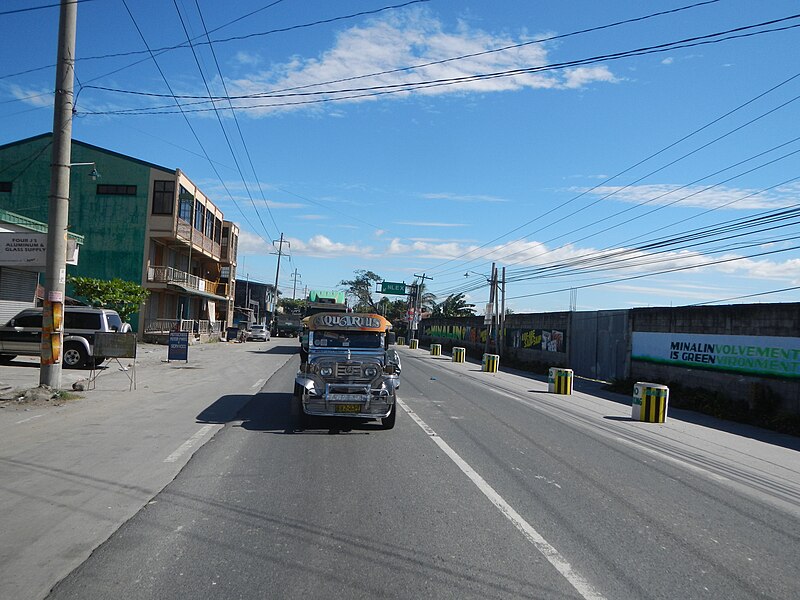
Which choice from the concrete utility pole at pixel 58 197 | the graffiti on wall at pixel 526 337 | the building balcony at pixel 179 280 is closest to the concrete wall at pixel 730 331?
the graffiti on wall at pixel 526 337

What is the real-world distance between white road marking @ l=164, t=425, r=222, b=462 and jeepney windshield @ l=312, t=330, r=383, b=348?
2468 mm

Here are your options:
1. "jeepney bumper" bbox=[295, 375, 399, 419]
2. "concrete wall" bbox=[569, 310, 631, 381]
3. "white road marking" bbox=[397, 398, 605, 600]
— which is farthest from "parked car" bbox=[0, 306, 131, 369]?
"concrete wall" bbox=[569, 310, 631, 381]

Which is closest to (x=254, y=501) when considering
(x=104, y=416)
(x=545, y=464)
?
(x=545, y=464)

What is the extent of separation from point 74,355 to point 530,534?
63.5 feet

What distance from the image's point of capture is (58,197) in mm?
13852

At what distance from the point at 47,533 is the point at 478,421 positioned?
9082 millimetres

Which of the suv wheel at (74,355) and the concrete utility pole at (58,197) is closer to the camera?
the concrete utility pole at (58,197)

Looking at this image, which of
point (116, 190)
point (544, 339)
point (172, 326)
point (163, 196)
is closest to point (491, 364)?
point (544, 339)

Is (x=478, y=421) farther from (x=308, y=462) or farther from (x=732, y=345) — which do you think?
(x=732, y=345)

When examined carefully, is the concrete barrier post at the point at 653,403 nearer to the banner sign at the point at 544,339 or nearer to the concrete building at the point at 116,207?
the banner sign at the point at 544,339

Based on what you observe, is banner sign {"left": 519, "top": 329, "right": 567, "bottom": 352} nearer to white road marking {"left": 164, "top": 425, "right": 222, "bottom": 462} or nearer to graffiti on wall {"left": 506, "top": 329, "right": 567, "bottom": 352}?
graffiti on wall {"left": 506, "top": 329, "right": 567, "bottom": 352}

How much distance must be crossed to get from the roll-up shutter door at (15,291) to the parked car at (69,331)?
4094 millimetres

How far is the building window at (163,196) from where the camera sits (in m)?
41.1

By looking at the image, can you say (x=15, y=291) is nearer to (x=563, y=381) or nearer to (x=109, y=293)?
(x=109, y=293)
